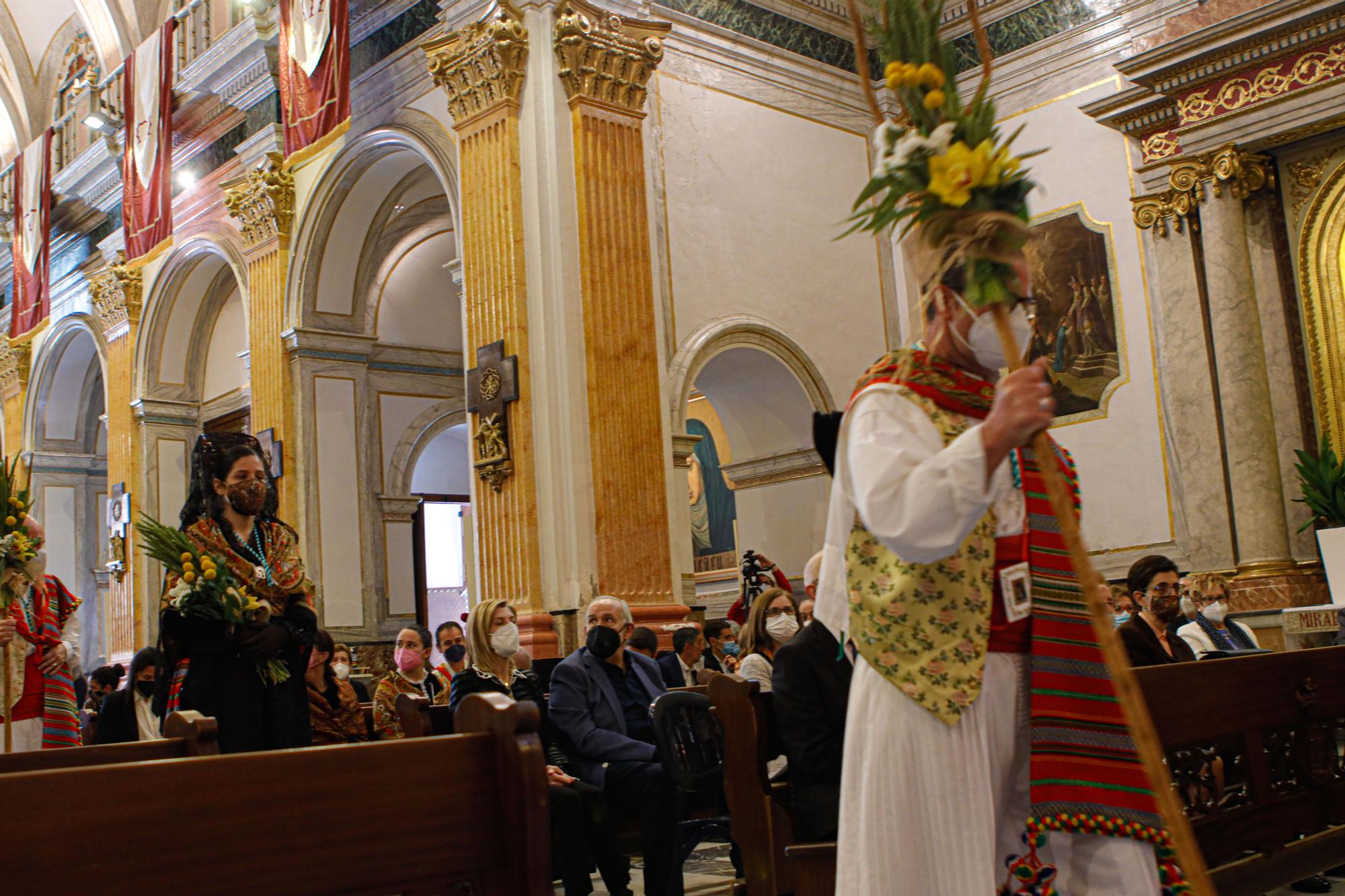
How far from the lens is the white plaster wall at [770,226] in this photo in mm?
10602

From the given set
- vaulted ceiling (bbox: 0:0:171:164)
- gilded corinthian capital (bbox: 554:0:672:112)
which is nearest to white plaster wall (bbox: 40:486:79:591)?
vaulted ceiling (bbox: 0:0:171:164)

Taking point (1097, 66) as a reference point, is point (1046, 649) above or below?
below

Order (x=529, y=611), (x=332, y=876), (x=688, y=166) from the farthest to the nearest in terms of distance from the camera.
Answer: (x=688, y=166)
(x=529, y=611)
(x=332, y=876)

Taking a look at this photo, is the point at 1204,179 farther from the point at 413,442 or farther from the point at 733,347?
the point at 413,442

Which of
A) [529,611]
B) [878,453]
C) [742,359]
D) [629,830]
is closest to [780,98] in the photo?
[742,359]

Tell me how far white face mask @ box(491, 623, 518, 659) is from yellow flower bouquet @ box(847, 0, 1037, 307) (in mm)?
3630

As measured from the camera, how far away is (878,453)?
200cm

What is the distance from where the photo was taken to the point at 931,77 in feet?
7.09

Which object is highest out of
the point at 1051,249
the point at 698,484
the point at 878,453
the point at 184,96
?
the point at 184,96

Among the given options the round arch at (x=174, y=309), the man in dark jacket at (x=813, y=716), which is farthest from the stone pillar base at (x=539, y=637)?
the round arch at (x=174, y=309)

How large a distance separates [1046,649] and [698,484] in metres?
14.6

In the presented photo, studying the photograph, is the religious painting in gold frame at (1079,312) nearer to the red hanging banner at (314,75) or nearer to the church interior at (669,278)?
the church interior at (669,278)

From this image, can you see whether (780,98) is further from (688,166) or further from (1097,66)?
(1097,66)

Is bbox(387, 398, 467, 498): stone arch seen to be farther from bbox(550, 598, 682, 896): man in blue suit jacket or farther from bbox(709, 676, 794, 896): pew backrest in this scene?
bbox(709, 676, 794, 896): pew backrest
